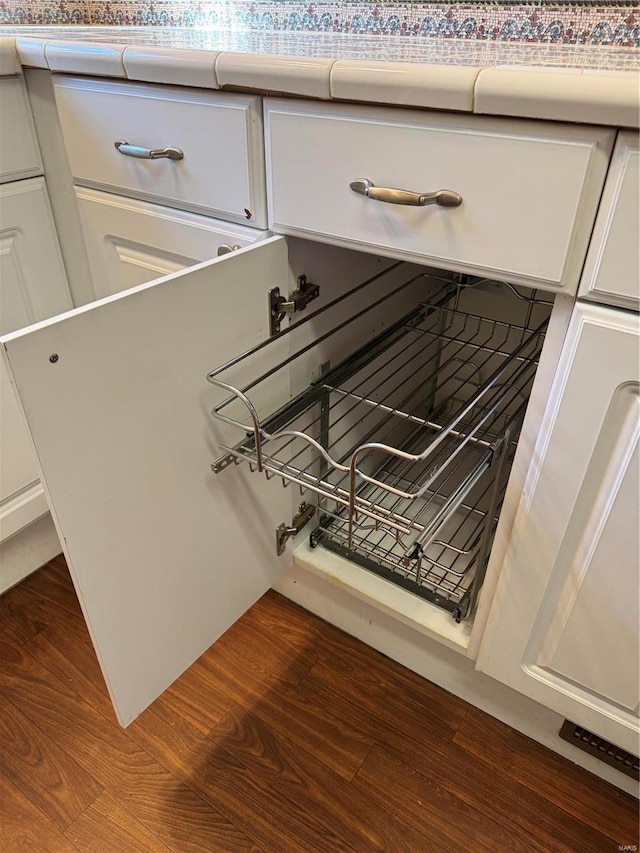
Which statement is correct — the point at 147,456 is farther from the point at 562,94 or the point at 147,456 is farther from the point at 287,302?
the point at 562,94

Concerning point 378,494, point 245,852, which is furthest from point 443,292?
point 245,852

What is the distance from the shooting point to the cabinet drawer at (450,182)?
1.89 feet

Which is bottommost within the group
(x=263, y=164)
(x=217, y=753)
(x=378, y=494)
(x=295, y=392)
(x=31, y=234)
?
(x=217, y=753)

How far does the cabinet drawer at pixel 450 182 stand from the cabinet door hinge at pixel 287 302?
0.10 m

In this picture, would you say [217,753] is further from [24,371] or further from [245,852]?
[24,371]

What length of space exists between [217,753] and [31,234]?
3.11 ft

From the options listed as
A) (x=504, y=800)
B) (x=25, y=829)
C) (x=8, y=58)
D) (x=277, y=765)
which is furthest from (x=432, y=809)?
(x=8, y=58)

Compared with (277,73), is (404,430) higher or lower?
lower

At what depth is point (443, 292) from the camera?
51.8 inches

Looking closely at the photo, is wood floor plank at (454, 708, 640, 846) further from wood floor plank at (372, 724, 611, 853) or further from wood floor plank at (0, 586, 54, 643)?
wood floor plank at (0, 586, 54, 643)

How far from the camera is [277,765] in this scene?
3.34 feet

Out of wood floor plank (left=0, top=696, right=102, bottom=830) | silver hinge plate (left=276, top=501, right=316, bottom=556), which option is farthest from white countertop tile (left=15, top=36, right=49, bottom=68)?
wood floor plank (left=0, top=696, right=102, bottom=830)

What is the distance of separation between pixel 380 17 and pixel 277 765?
130 centimetres

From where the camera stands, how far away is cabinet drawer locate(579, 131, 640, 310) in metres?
0.54
